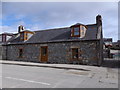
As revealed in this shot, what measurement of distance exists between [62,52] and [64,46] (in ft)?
3.04

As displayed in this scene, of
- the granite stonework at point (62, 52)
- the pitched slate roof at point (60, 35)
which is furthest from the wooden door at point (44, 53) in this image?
the pitched slate roof at point (60, 35)

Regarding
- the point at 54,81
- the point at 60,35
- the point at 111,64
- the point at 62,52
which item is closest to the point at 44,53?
the point at 62,52

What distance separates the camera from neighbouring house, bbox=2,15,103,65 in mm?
14419

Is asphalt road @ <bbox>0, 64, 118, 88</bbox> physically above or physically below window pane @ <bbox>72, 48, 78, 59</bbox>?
below

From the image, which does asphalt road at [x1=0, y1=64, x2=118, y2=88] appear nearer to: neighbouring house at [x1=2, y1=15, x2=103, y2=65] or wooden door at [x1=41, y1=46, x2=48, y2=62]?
neighbouring house at [x1=2, y1=15, x2=103, y2=65]

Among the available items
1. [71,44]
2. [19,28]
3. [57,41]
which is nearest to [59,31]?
[57,41]

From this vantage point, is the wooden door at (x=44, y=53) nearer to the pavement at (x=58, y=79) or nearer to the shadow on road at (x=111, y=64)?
the pavement at (x=58, y=79)

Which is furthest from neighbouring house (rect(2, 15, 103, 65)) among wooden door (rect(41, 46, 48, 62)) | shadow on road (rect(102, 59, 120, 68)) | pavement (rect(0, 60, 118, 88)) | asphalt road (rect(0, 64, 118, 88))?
asphalt road (rect(0, 64, 118, 88))

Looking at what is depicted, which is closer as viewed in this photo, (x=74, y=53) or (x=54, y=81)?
(x=54, y=81)

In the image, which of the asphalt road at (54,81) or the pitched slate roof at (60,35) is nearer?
the asphalt road at (54,81)

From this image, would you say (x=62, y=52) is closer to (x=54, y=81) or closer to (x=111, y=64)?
(x=111, y=64)

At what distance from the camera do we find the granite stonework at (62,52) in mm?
14160

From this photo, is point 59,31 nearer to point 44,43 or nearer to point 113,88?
point 44,43

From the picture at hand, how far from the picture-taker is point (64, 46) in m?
16.1
